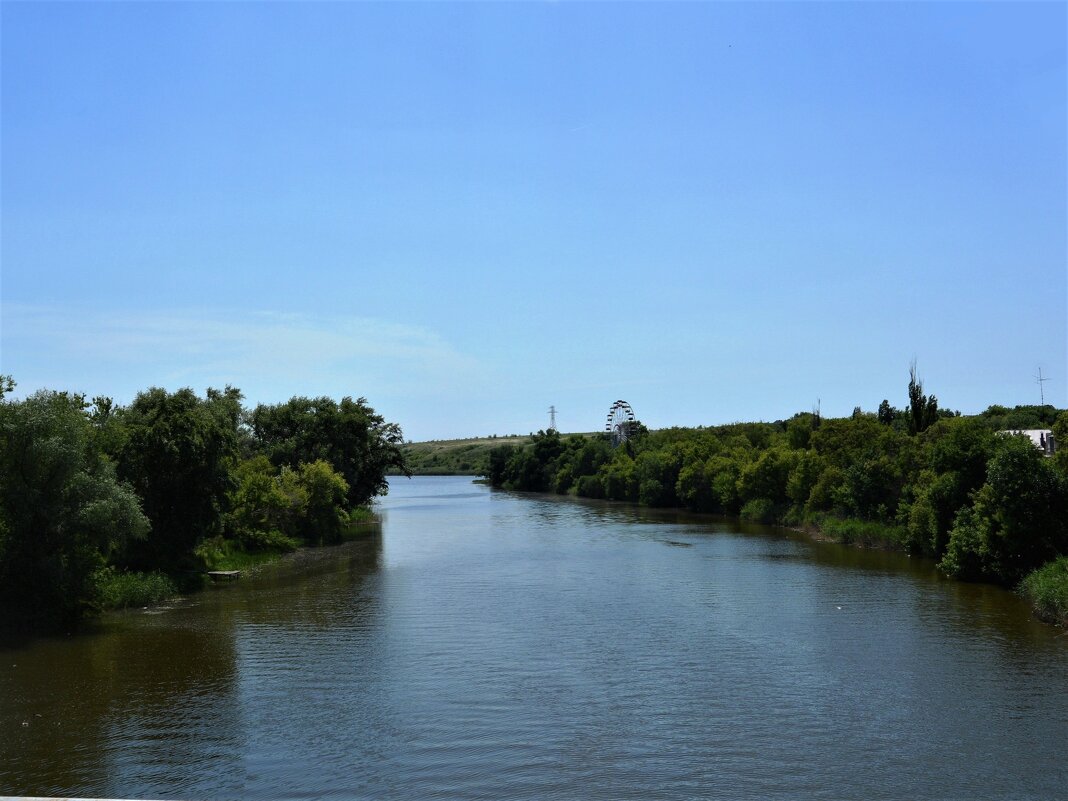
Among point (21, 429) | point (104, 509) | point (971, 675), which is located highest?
point (21, 429)

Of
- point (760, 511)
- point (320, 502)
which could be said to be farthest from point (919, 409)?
point (320, 502)

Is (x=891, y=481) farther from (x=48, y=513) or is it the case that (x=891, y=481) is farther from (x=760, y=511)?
(x=48, y=513)

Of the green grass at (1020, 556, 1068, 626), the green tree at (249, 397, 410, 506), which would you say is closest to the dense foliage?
the green grass at (1020, 556, 1068, 626)

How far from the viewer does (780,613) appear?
34.6 meters

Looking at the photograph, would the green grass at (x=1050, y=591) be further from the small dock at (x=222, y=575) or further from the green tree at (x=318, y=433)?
the green tree at (x=318, y=433)

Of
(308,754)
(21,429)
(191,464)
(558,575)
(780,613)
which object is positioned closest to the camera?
(308,754)

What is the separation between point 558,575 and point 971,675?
907 inches

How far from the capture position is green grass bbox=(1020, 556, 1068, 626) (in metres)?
31.2

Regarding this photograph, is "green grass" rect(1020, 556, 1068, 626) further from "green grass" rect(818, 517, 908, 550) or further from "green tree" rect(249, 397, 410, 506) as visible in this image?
"green tree" rect(249, 397, 410, 506)

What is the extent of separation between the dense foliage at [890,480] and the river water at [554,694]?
3106 millimetres

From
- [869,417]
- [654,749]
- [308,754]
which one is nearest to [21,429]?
[308,754]

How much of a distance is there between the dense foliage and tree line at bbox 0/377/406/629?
3434 centimetres

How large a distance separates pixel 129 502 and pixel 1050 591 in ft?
109

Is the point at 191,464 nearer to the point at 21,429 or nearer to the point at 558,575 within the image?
the point at 21,429
